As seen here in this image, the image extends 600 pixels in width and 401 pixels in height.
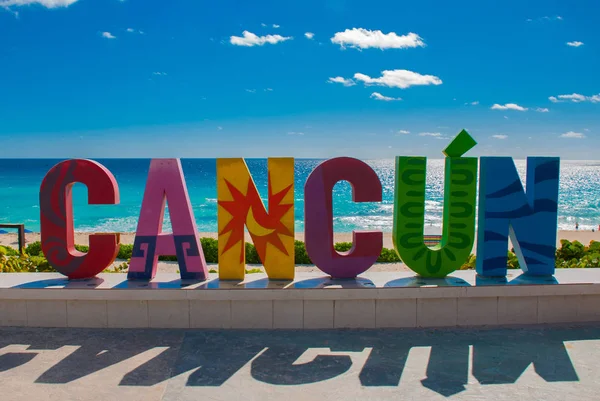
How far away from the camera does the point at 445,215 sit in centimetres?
818

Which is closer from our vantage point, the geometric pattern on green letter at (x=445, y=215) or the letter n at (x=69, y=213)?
the letter n at (x=69, y=213)

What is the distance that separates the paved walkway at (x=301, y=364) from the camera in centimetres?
572

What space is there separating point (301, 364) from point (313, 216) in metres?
2.41

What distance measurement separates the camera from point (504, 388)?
5.81 meters

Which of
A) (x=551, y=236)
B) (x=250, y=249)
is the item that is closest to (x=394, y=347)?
(x=551, y=236)

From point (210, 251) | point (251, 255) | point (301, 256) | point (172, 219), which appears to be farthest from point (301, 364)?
point (210, 251)

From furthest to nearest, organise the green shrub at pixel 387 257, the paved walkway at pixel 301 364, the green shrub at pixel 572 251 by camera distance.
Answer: the green shrub at pixel 387 257, the green shrub at pixel 572 251, the paved walkway at pixel 301 364

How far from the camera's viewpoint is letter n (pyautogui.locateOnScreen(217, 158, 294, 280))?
7863mm

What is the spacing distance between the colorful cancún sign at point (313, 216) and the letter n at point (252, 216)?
0.02 meters

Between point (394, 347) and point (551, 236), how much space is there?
342 centimetres

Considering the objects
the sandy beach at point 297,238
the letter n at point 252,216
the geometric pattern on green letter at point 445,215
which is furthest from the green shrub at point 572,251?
the letter n at point 252,216

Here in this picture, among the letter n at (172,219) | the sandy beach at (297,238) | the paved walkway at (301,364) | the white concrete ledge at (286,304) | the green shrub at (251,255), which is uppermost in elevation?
the letter n at (172,219)

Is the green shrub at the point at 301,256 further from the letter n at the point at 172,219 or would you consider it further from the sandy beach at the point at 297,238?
the letter n at the point at 172,219

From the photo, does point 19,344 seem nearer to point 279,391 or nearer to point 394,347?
point 279,391
